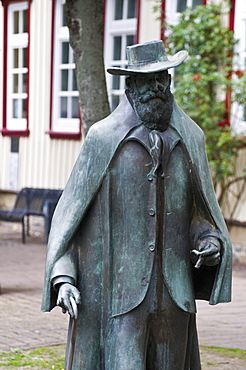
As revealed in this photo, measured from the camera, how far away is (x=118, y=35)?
16406 millimetres

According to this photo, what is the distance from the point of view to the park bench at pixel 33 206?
1575 cm

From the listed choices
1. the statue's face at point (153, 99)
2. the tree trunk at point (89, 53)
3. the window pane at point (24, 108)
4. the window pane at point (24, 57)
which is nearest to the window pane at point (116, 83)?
the window pane at point (24, 108)

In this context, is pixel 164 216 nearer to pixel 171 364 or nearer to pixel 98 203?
pixel 98 203

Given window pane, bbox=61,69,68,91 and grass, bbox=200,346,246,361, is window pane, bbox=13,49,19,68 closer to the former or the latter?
window pane, bbox=61,69,68,91

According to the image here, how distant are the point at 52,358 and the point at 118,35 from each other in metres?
10.4

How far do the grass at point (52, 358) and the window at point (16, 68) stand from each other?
448 inches

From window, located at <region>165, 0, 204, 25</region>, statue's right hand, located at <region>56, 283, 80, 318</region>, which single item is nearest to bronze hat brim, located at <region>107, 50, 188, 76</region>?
statue's right hand, located at <region>56, 283, 80, 318</region>

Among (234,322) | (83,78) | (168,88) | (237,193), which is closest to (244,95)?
(237,193)

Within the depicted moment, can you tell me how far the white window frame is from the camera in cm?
1845

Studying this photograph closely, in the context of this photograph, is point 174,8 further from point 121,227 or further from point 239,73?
point 121,227

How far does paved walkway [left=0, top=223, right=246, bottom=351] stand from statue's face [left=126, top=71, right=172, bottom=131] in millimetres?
3764

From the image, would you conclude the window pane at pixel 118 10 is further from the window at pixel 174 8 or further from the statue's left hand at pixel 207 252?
the statue's left hand at pixel 207 252

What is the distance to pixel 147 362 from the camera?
411cm

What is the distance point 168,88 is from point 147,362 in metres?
1.30
